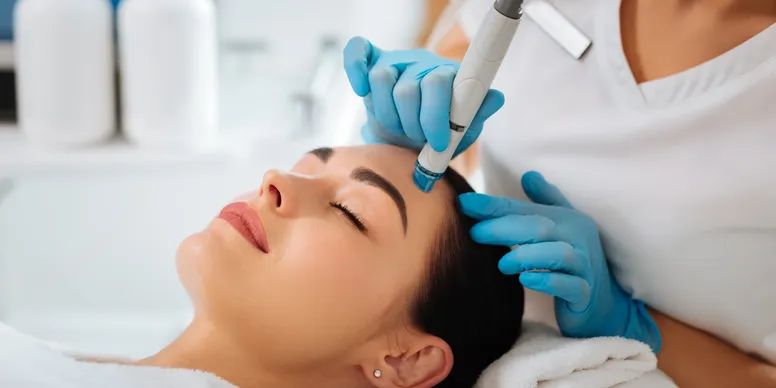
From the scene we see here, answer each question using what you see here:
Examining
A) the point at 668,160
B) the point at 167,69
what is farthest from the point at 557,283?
the point at 167,69

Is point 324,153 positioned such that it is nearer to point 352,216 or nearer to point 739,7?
point 352,216

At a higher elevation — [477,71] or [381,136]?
[477,71]

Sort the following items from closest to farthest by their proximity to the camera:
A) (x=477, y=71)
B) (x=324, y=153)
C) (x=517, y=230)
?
(x=477, y=71)
(x=517, y=230)
(x=324, y=153)

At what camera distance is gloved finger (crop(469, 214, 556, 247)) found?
92 centimetres

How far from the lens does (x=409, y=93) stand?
900 millimetres

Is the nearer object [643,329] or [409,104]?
[409,104]

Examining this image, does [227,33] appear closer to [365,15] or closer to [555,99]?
[365,15]

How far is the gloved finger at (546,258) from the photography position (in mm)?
900

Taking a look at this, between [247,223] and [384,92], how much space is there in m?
0.25

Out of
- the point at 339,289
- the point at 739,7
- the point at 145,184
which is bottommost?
the point at 145,184

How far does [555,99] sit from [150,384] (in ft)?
2.24

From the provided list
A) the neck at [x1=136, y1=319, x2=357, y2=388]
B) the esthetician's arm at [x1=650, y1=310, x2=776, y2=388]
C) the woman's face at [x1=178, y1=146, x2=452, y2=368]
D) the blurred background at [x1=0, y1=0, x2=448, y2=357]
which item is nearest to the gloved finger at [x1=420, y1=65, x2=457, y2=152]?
the woman's face at [x1=178, y1=146, x2=452, y2=368]

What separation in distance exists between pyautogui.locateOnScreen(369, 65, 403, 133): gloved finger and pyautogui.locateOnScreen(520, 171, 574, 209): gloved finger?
219 mm

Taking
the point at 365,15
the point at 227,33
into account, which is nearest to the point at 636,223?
the point at 365,15
